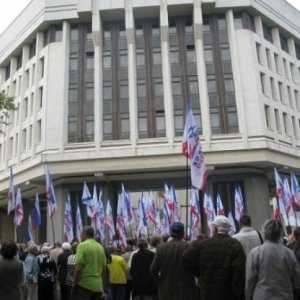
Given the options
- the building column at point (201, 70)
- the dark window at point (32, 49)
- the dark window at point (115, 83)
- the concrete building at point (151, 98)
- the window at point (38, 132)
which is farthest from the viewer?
the dark window at point (32, 49)

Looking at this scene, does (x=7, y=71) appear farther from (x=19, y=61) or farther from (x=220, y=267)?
(x=220, y=267)

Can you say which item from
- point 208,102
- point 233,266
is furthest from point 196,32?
point 233,266

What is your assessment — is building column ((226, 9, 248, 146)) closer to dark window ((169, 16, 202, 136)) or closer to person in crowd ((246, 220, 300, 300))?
dark window ((169, 16, 202, 136))

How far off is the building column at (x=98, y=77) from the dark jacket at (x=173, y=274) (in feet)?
86.8

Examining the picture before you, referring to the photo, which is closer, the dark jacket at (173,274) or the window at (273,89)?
the dark jacket at (173,274)

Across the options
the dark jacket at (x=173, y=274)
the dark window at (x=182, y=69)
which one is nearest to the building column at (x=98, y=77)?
the dark window at (x=182, y=69)

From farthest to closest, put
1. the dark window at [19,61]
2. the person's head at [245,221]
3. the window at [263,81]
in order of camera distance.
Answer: the dark window at [19,61] < the window at [263,81] < the person's head at [245,221]

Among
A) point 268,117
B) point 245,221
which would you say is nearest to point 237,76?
point 268,117

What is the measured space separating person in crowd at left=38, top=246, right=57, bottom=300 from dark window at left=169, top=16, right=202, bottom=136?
22328 mm

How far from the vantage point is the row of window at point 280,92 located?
114 ft

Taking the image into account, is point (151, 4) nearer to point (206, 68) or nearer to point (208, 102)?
point (206, 68)

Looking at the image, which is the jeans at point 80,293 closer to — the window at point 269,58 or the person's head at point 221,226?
the person's head at point 221,226

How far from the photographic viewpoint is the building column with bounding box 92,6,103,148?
32688mm

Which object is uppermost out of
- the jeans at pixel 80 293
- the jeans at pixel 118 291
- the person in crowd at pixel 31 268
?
the person in crowd at pixel 31 268
